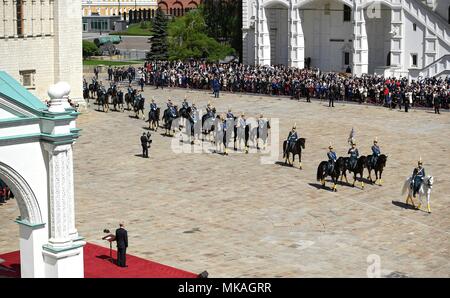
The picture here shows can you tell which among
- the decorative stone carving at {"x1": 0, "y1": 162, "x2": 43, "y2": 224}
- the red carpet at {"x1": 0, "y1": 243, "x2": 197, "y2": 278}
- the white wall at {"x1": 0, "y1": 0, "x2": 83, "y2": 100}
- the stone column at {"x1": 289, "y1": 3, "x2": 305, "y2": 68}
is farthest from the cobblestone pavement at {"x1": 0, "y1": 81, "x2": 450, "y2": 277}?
the stone column at {"x1": 289, "y1": 3, "x2": 305, "y2": 68}

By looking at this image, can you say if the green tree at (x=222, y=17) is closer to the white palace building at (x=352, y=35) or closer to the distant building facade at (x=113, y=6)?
the white palace building at (x=352, y=35)

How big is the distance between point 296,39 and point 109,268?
161 ft

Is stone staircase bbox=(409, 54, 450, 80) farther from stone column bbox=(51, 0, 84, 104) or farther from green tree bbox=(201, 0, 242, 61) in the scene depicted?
stone column bbox=(51, 0, 84, 104)

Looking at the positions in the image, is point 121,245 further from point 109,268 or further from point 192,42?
point 192,42

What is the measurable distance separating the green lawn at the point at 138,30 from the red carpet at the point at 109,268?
104 metres

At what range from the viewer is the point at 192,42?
76.9 metres

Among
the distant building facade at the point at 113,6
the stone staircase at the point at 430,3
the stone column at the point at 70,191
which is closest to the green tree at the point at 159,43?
the stone staircase at the point at 430,3

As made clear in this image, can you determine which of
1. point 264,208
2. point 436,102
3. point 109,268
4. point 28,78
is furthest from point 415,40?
point 109,268

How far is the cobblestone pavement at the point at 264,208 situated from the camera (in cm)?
2716

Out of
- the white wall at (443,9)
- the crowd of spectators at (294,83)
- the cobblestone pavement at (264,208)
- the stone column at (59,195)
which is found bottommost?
the cobblestone pavement at (264,208)

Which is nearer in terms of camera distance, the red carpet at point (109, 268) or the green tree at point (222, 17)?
the red carpet at point (109, 268)

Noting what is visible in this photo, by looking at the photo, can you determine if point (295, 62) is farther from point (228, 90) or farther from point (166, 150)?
point (166, 150)
